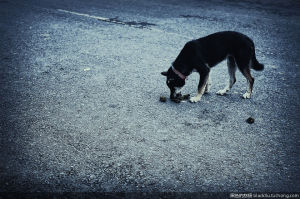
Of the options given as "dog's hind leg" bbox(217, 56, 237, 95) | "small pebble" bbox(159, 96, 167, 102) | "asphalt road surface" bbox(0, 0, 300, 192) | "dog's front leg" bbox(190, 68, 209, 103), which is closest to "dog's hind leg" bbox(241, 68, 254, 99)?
"asphalt road surface" bbox(0, 0, 300, 192)

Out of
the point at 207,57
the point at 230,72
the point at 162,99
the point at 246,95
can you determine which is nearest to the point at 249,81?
the point at 246,95

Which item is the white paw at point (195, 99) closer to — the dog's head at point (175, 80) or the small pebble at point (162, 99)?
the dog's head at point (175, 80)

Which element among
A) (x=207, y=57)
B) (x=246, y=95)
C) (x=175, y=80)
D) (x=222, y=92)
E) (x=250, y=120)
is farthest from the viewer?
(x=222, y=92)

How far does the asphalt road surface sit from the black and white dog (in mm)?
377

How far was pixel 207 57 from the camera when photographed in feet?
12.9

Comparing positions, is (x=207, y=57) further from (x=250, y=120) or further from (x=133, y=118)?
(x=133, y=118)

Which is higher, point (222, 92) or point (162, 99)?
point (222, 92)

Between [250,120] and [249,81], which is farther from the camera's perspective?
[249,81]

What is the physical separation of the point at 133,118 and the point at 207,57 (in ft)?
5.07

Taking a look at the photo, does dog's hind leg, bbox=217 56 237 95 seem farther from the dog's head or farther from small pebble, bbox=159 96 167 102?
small pebble, bbox=159 96 167 102

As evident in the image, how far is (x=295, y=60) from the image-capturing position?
17.6 feet

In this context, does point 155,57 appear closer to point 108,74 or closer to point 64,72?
point 108,74

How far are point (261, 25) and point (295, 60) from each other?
2.73 meters

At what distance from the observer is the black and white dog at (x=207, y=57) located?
3838 millimetres
